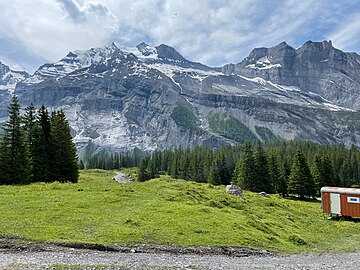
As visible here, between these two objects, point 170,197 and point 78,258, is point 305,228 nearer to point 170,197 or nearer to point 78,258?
point 170,197

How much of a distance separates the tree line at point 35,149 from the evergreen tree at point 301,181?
6238 cm

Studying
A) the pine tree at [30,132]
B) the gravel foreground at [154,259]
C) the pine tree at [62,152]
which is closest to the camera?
the gravel foreground at [154,259]

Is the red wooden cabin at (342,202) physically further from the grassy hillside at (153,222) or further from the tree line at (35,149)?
the tree line at (35,149)

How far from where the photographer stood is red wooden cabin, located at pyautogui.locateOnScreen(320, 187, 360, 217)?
48.7 metres

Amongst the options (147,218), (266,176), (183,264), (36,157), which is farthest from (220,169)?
(183,264)

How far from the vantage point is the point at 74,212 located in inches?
1139

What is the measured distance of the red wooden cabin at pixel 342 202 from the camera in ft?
160

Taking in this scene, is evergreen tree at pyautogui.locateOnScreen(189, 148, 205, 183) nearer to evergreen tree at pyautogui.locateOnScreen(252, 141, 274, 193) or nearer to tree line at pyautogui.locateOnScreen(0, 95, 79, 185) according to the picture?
evergreen tree at pyautogui.locateOnScreen(252, 141, 274, 193)

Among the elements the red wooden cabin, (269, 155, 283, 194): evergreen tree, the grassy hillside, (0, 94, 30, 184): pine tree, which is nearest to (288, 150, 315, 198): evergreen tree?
(269, 155, 283, 194): evergreen tree

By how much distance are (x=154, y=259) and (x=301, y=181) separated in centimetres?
8305

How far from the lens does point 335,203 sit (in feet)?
167

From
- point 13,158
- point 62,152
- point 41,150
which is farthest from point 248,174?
point 13,158

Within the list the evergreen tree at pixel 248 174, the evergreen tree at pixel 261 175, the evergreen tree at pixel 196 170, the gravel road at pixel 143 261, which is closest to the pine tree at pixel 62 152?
the gravel road at pixel 143 261

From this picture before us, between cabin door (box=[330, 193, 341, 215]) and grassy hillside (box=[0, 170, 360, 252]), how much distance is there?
22.9 feet
